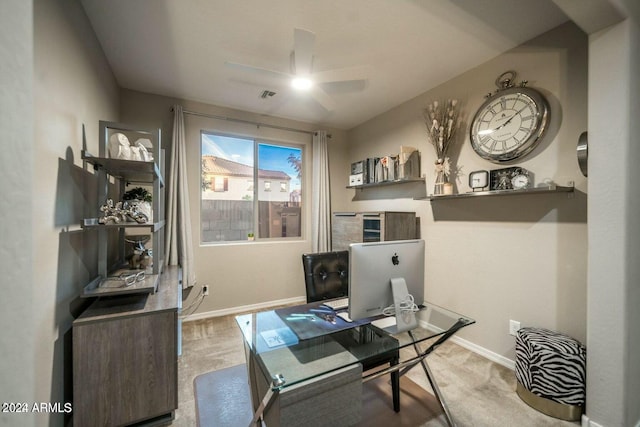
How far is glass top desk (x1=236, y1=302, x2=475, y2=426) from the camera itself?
1.14 meters

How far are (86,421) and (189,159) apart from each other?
2.57 m

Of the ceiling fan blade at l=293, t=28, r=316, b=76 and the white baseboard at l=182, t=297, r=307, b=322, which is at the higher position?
the ceiling fan blade at l=293, t=28, r=316, b=76

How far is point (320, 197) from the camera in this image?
3900 millimetres

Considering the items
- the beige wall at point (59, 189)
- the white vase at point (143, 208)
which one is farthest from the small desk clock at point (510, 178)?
the beige wall at point (59, 189)

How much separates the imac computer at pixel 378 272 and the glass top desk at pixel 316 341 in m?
0.15

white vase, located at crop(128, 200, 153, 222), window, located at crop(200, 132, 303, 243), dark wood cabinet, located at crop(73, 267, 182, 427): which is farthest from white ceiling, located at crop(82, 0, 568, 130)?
dark wood cabinet, located at crop(73, 267, 182, 427)

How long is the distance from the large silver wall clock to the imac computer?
138cm

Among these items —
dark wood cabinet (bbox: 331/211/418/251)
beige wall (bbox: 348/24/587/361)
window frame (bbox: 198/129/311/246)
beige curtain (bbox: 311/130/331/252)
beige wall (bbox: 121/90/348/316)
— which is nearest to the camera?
beige wall (bbox: 348/24/587/361)

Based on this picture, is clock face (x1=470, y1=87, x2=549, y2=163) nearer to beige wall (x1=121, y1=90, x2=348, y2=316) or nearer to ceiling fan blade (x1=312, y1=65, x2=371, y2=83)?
ceiling fan blade (x1=312, y1=65, x2=371, y2=83)

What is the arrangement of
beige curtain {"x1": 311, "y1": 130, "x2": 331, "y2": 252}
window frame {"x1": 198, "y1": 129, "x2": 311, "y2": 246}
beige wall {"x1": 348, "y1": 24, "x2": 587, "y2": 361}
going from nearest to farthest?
beige wall {"x1": 348, "y1": 24, "x2": 587, "y2": 361} < window frame {"x1": 198, "y1": 129, "x2": 311, "y2": 246} < beige curtain {"x1": 311, "y1": 130, "x2": 331, "y2": 252}

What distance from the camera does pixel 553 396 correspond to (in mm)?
1696

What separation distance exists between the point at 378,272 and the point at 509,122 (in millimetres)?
1843

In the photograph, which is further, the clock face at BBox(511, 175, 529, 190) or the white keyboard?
the clock face at BBox(511, 175, 529, 190)

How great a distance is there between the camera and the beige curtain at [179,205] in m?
3.01
